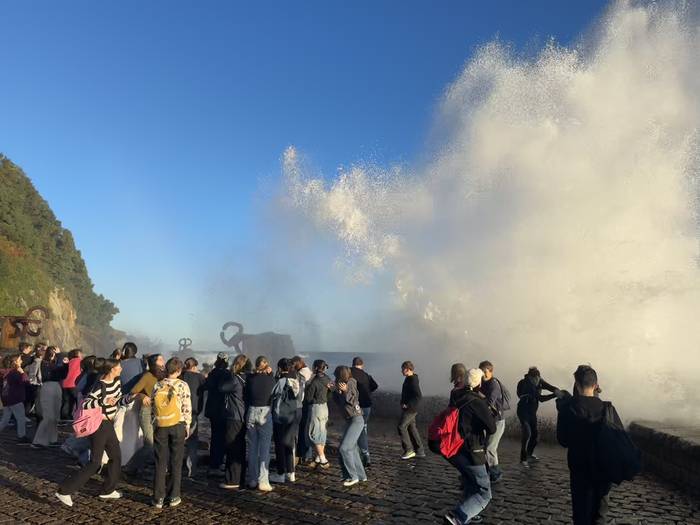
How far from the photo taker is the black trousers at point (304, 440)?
966 centimetres

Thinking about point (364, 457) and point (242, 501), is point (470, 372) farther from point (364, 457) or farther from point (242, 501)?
point (364, 457)

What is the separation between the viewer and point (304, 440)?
9828 millimetres

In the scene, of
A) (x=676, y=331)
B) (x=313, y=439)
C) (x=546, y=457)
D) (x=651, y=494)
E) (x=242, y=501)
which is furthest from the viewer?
(x=676, y=331)

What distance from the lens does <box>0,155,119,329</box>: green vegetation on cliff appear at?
53.2 m

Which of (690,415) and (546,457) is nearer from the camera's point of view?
(546,457)

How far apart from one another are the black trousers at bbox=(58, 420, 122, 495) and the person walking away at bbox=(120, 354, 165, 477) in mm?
603

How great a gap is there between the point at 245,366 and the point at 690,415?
10762 mm

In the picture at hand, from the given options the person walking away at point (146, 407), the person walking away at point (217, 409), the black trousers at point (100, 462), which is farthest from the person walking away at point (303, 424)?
the black trousers at point (100, 462)

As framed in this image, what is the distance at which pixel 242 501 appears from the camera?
23.4 feet

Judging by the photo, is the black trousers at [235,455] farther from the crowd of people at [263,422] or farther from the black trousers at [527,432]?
the black trousers at [527,432]

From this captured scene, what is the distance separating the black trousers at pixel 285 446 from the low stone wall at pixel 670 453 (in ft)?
20.4

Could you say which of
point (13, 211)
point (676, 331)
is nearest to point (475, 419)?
point (676, 331)

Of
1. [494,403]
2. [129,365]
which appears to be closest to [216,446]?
[129,365]

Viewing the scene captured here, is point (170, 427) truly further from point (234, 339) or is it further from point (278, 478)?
point (234, 339)
